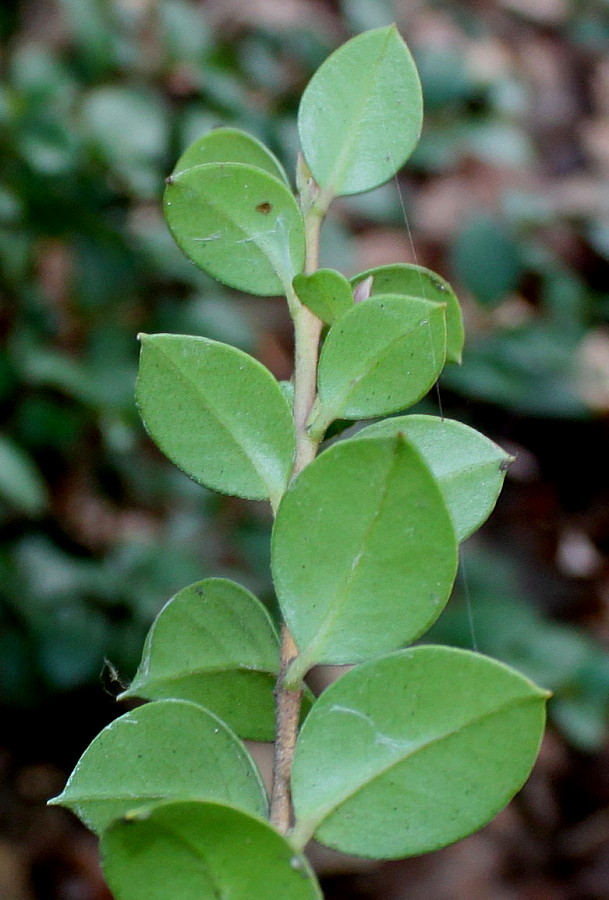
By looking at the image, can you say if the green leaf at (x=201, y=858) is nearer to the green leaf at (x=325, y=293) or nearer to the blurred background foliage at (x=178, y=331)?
the green leaf at (x=325, y=293)

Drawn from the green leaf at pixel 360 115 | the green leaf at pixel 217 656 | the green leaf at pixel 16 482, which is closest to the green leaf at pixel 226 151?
the green leaf at pixel 360 115

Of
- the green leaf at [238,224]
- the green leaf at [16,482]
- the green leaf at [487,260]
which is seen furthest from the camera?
the green leaf at [487,260]

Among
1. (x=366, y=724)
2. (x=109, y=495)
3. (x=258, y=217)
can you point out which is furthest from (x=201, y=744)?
(x=109, y=495)

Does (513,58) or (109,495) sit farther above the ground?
(513,58)

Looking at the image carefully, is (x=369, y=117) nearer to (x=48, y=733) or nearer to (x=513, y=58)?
(x=48, y=733)

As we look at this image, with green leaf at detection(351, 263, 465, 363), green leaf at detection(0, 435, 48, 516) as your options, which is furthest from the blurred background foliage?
green leaf at detection(351, 263, 465, 363)

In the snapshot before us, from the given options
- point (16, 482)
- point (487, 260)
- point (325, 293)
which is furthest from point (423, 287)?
point (487, 260)

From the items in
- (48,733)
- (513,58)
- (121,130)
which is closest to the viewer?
(121,130)
